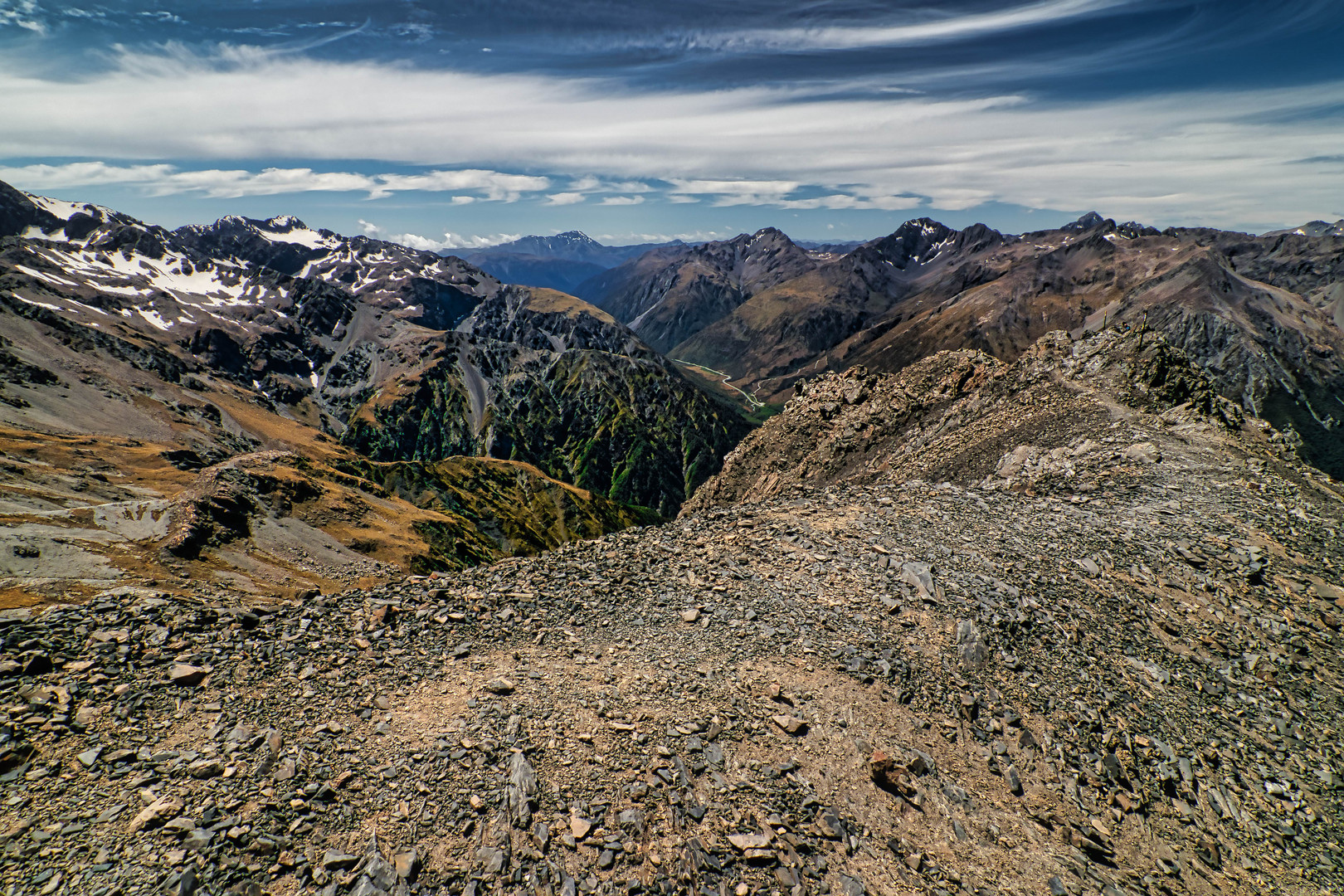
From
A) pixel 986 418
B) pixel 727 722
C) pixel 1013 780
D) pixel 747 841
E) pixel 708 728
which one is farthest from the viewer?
pixel 986 418

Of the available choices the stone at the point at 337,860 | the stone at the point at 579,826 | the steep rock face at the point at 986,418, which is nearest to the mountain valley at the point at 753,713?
the stone at the point at 337,860

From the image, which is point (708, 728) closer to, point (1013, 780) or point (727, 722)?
point (727, 722)

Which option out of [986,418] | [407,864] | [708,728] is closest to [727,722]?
[708,728]

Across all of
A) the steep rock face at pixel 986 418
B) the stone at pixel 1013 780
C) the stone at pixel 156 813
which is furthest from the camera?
the steep rock face at pixel 986 418

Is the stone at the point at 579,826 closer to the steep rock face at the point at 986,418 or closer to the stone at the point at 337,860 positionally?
the stone at the point at 337,860

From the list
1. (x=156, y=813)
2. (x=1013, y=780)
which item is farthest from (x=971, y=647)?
(x=156, y=813)

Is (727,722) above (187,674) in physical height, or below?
below

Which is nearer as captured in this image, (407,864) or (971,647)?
(407,864)

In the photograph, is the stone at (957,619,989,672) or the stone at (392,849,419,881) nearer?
the stone at (392,849,419,881)

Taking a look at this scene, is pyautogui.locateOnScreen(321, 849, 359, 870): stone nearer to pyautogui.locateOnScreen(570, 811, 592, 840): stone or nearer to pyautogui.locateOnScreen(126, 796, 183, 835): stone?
pyautogui.locateOnScreen(126, 796, 183, 835): stone

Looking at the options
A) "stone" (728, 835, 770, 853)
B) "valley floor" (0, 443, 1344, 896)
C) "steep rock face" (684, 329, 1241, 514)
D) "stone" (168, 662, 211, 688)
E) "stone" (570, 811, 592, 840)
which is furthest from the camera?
"steep rock face" (684, 329, 1241, 514)

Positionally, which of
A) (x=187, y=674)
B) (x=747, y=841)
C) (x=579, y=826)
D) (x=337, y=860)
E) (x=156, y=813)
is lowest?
(x=747, y=841)

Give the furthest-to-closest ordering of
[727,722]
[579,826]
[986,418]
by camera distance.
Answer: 1. [986,418]
2. [727,722]
3. [579,826]

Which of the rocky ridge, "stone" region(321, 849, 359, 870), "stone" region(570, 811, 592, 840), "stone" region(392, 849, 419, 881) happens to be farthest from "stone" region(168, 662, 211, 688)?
"stone" region(570, 811, 592, 840)
